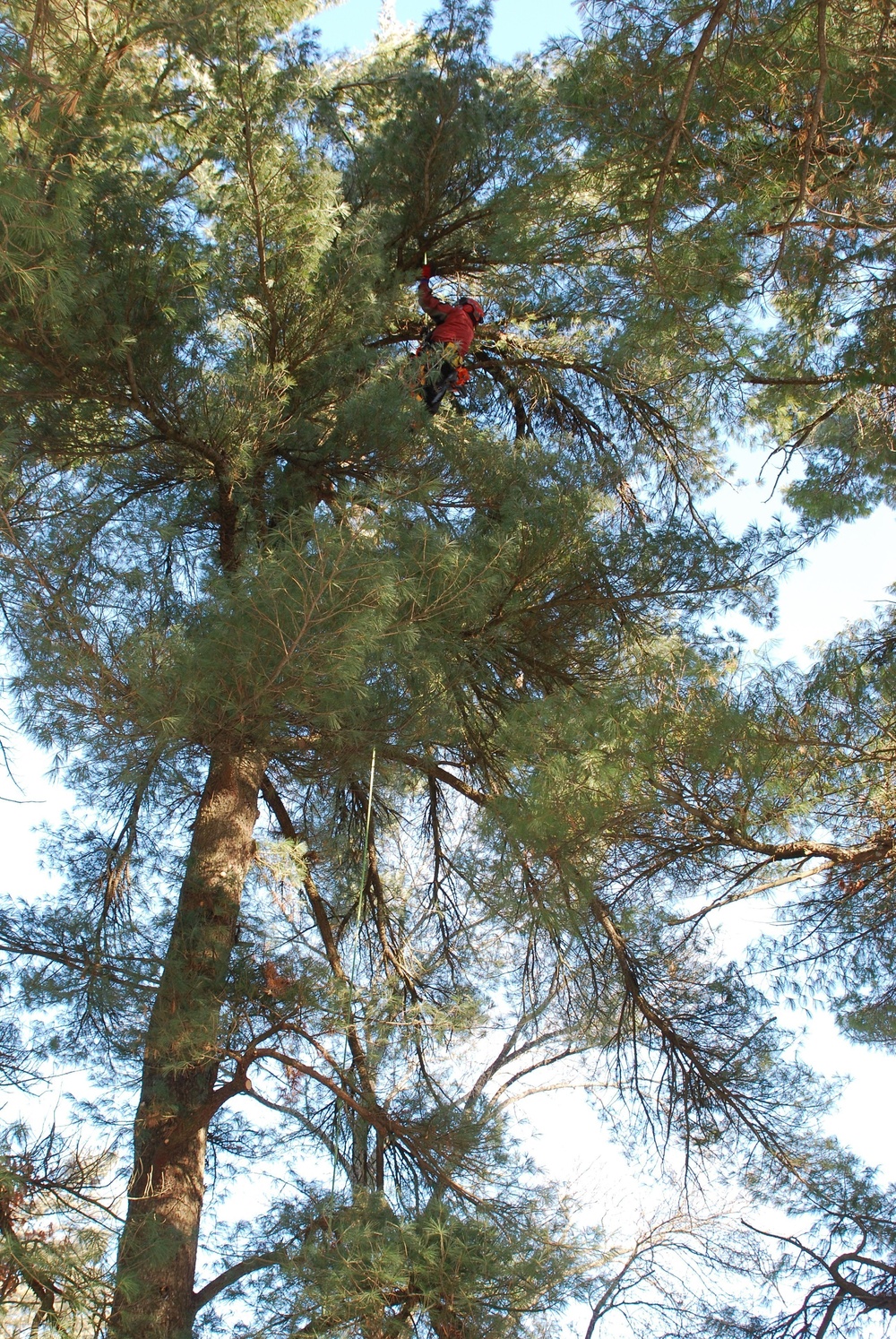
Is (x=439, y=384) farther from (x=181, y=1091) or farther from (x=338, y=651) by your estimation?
(x=181, y=1091)

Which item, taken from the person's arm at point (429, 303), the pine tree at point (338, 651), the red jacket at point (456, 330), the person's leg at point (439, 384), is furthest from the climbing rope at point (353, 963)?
the person's arm at point (429, 303)

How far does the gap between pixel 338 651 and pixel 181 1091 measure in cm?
221

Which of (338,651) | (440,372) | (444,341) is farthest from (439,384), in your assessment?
(338,651)

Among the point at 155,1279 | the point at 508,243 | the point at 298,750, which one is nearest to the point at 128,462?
the point at 298,750

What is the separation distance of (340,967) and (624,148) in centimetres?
432

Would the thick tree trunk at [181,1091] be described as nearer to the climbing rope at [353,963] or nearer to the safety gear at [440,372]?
the climbing rope at [353,963]

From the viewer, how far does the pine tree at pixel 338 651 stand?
429 centimetres

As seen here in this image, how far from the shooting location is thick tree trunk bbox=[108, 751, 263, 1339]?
4180mm

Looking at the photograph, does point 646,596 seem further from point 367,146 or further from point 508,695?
point 367,146

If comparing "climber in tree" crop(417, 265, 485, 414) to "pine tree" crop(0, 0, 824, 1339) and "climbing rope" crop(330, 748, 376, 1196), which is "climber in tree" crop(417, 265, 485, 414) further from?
"climbing rope" crop(330, 748, 376, 1196)

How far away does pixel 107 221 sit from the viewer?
517 centimetres

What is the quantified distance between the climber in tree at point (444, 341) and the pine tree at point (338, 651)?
18 centimetres

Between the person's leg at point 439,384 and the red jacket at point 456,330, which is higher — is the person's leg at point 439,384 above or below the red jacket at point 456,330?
below

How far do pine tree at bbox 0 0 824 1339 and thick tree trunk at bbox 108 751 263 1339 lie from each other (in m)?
0.02
